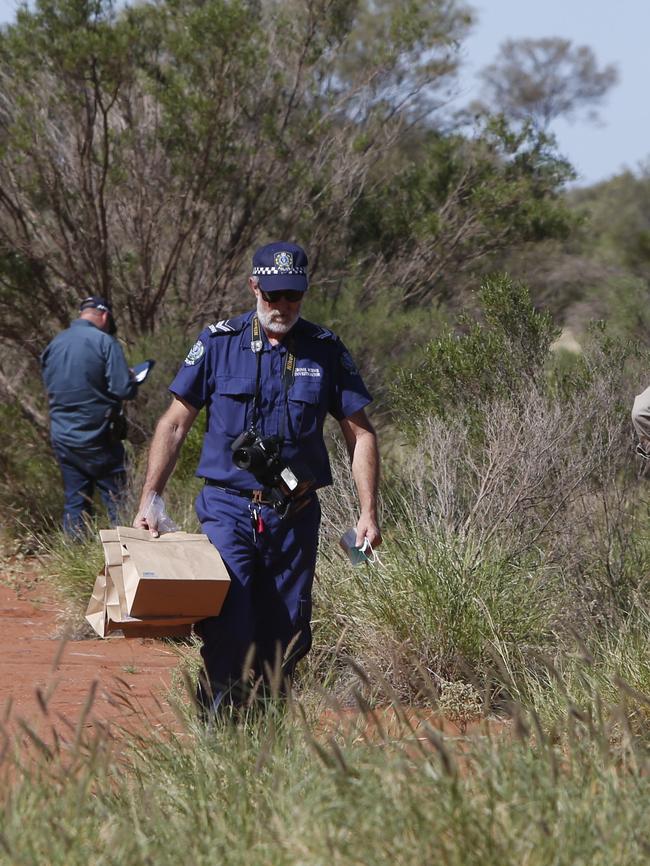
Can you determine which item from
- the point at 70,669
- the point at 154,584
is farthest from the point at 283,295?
the point at 70,669

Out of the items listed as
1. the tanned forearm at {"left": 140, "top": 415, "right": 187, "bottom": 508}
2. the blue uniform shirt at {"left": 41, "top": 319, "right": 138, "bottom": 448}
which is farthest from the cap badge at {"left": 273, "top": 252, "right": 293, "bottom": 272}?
the blue uniform shirt at {"left": 41, "top": 319, "right": 138, "bottom": 448}

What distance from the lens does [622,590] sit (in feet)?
21.9

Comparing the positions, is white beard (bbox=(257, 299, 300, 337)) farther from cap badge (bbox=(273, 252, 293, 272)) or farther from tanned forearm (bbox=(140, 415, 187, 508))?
tanned forearm (bbox=(140, 415, 187, 508))

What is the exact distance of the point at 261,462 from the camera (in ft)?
16.4

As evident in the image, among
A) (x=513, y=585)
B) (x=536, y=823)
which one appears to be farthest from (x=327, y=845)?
(x=513, y=585)

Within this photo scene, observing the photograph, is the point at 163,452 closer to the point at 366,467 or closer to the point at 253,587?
the point at 253,587

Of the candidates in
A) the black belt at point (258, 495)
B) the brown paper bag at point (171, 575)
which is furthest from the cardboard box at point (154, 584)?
the black belt at point (258, 495)

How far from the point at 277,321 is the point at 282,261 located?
223 millimetres

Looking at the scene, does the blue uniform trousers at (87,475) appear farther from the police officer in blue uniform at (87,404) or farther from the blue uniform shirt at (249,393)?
the blue uniform shirt at (249,393)

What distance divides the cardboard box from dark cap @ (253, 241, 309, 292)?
38.8 inches

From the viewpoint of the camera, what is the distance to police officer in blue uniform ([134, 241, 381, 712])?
502cm

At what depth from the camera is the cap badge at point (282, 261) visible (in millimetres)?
5082

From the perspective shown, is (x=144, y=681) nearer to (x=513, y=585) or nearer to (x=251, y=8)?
(x=513, y=585)

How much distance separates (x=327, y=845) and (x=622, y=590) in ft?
13.2
